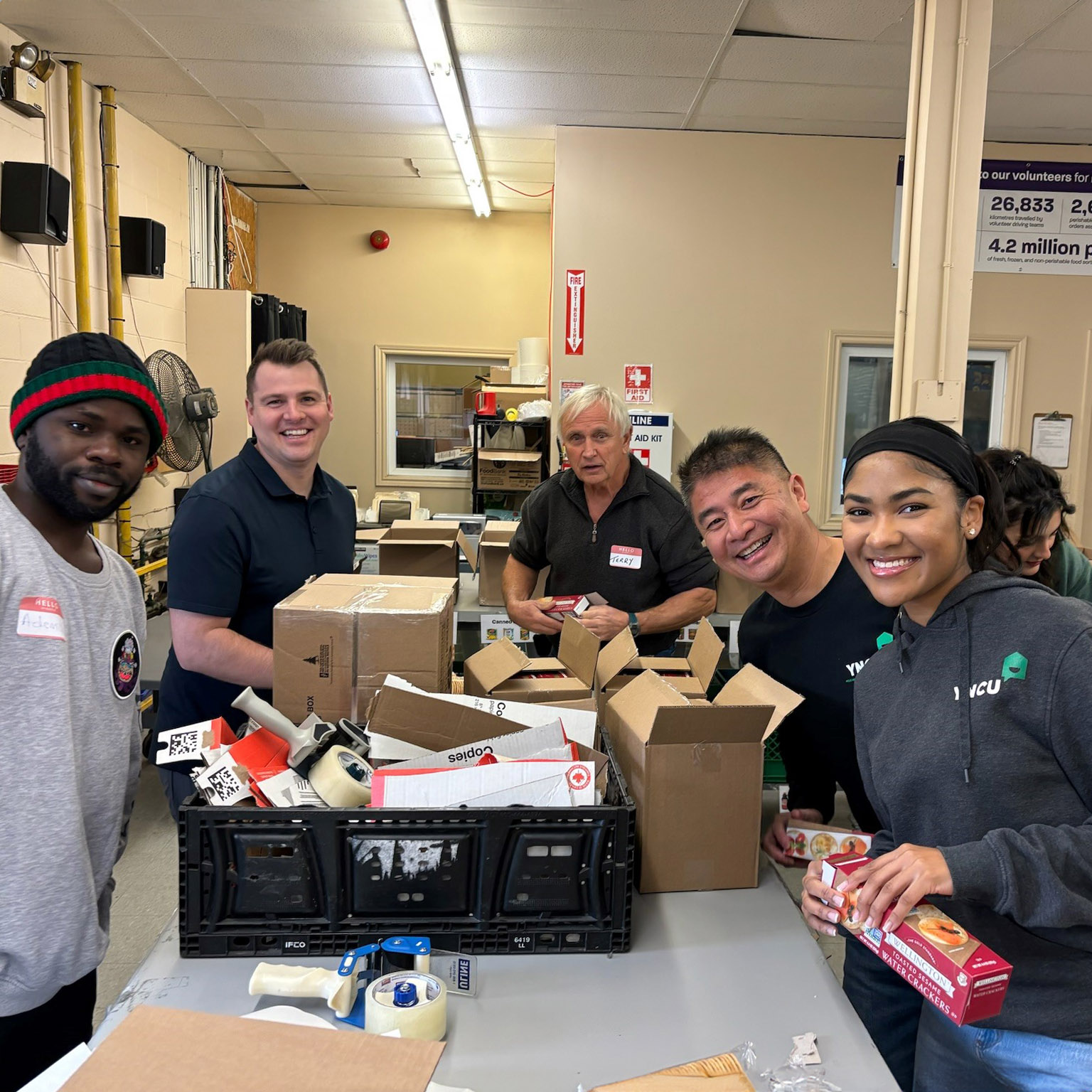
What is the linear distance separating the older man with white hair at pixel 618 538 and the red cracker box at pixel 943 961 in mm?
1538

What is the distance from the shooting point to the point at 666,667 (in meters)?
1.92

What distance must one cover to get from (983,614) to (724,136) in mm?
4356

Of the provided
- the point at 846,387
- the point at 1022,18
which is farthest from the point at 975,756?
the point at 846,387

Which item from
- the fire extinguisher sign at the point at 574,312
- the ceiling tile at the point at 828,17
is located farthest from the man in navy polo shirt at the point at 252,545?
the fire extinguisher sign at the point at 574,312

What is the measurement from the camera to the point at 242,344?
17.7ft

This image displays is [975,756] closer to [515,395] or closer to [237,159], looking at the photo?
[515,395]

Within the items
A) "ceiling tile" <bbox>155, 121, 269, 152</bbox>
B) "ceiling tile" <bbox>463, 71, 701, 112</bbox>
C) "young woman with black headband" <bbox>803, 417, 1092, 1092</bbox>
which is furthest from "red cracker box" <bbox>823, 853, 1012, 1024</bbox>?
"ceiling tile" <bbox>155, 121, 269, 152</bbox>

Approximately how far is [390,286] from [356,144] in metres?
1.65

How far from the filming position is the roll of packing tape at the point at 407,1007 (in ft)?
3.46

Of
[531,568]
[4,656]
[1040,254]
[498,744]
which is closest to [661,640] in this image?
[531,568]

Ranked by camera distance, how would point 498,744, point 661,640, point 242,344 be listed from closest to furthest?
point 498,744 → point 661,640 → point 242,344

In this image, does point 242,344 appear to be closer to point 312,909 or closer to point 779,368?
point 779,368

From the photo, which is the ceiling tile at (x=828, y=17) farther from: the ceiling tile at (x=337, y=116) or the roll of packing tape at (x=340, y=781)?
the roll of packing tape at (x=340, y=781)

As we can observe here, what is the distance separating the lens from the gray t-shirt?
1215 mm
